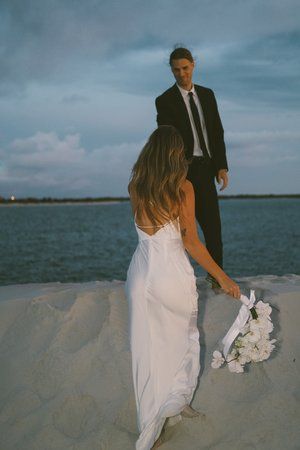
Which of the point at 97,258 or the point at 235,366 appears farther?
the point at 97,258

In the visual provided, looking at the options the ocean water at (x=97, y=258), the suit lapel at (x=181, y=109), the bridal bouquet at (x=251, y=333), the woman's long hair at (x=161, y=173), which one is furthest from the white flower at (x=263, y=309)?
the ocean water at (x=97, y=258)

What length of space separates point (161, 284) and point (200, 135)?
2206 millimetres

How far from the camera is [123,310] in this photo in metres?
4.70

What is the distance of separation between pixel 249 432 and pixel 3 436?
1.77 metres

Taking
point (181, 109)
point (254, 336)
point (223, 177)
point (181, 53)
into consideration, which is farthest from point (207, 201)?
point (254, 336)

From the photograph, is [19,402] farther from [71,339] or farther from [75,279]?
[75,279]

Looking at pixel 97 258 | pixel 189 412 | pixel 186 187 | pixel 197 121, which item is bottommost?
pixel 97 258

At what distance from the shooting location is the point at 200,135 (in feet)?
16.7

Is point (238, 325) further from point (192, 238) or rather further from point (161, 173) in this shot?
point (161, 173)

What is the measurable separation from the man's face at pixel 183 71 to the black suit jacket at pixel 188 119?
0.35ft

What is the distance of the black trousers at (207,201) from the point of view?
5.14 meters

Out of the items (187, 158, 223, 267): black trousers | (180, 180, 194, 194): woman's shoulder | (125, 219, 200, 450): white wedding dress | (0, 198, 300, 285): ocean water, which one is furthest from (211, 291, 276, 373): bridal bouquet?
(0, 198, 300, 285): ocean water

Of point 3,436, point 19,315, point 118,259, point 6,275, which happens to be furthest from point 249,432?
point 118,259

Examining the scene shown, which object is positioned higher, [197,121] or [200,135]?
[197,121]
